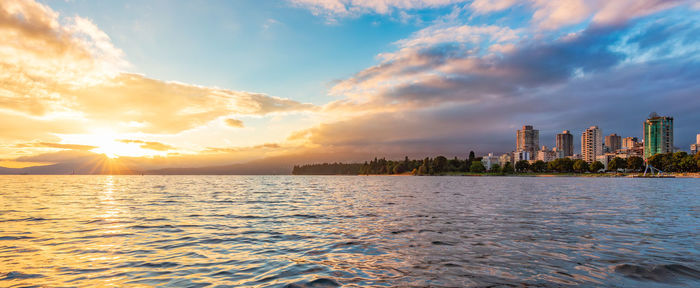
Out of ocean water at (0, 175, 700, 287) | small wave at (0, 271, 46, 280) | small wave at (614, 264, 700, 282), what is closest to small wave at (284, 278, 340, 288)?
ocean water at (0, 175, 700, 287)

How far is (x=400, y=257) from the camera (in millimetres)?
15688

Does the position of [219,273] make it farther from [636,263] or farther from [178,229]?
[636,263]

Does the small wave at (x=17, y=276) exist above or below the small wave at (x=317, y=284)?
below

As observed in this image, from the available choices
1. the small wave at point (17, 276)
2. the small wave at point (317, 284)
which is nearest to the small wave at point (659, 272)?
the small wave at point (317, 284)

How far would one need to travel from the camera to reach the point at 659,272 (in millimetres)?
13430

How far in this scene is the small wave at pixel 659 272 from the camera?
1274 cm

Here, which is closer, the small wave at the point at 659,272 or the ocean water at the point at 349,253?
the ocean water at the point at 349,253

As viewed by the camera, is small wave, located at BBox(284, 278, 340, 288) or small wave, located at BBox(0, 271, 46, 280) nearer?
small wave, located at BBox(284, 278, 340, 288)

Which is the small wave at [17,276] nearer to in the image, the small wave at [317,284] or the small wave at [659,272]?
the small wave at [317,284]

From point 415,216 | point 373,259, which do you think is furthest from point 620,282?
point 415,216

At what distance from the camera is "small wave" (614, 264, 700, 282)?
12.7 m

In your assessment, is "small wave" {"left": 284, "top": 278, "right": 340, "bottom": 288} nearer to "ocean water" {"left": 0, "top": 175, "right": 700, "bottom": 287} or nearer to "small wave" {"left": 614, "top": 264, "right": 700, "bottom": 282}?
"ocean water" {"left": 0, "top": 175, "right": 700, "bottom": 287}

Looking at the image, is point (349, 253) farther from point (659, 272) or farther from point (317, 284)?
point (659, 272)

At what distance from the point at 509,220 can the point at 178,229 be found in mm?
24842
